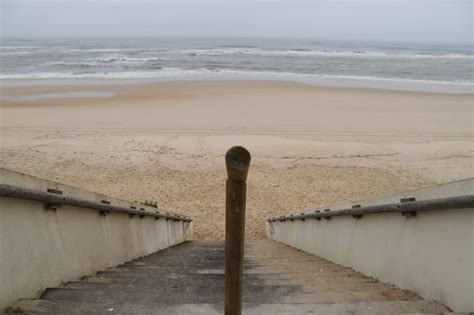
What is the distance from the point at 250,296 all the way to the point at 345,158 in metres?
13.5

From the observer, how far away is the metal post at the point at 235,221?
6.15ft

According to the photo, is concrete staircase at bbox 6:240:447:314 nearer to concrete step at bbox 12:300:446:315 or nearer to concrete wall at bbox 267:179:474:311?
concrete step at bbox 12:300:446:315

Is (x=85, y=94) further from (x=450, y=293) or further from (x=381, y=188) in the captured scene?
(x=450, y=293)

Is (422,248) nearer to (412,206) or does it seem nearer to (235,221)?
(412,206)

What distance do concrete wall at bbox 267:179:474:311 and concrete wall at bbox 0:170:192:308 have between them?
9.15 feet

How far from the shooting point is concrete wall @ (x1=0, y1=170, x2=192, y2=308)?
281 centimetres

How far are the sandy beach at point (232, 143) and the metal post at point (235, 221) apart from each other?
9456mm

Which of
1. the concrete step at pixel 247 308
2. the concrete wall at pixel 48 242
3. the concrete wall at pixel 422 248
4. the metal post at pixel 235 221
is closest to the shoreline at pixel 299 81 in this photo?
the concrete wall at pixel 422 248

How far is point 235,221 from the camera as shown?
77.2 inches

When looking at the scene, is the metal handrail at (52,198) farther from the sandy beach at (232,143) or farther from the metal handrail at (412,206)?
the sandy beach at (232,143)

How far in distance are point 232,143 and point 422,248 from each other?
14.6 metres

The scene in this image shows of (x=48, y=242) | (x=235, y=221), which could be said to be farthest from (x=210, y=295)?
(x=235, y=221)

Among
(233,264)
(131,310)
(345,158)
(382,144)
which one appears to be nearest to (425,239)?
(233,264)

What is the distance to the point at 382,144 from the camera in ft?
→ 59.2
